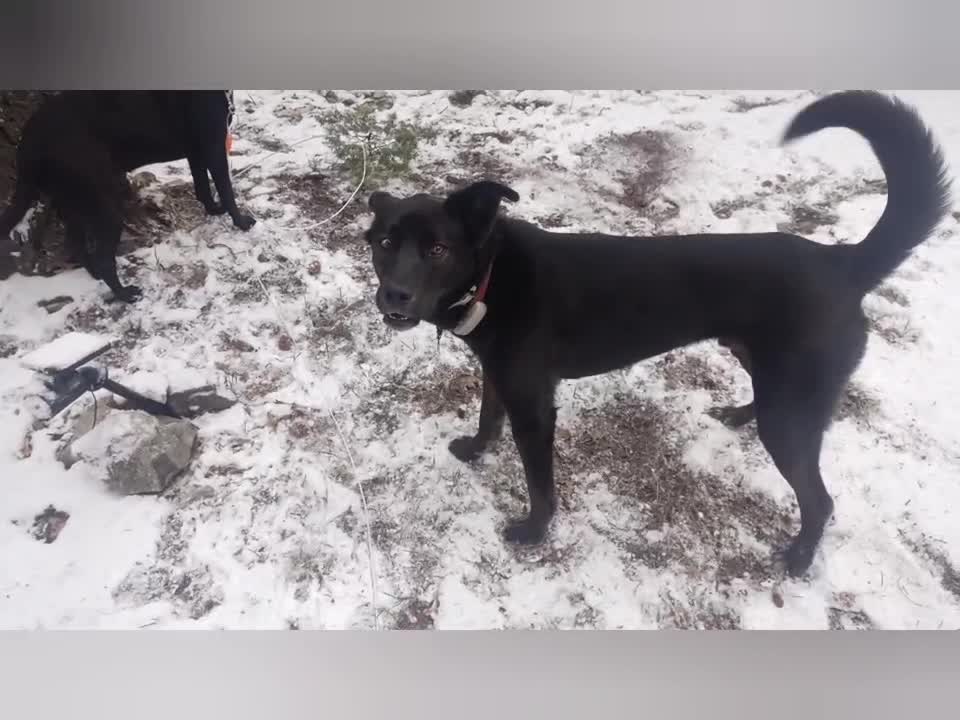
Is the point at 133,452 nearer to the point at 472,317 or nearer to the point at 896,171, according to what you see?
the point at 472,317

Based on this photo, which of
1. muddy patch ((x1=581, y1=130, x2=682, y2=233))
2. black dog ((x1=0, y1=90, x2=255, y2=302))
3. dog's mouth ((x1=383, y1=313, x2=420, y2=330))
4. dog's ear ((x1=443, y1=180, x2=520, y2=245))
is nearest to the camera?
dog's ear ((x1=443, y1=180, x2=520, y2=245))

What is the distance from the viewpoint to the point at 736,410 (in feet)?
5.08

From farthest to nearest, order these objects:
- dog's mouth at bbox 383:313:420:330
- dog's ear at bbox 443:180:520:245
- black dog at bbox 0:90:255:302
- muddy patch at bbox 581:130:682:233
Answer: muddy patch at bbox 581:130:682:233 → black dog at bbox 0:90:255:302 → dog's mouth at bbox 383:313:420:330 → dog's ear at bbox 443:180:520:245

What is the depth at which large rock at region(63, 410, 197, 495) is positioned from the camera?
4.05ft

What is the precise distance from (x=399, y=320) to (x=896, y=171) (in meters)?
1.29

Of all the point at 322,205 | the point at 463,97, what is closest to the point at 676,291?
the point at 463,97

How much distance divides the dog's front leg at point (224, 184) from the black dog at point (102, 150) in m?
0.01

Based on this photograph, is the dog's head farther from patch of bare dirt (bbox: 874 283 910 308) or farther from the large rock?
patch of bare dirt (bbox: 874 283 910 308)

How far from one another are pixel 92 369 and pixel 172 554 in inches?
21.6

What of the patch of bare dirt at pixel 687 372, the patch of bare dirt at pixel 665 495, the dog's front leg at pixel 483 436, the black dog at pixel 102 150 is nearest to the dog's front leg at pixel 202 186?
the black dog at pixel 102 150

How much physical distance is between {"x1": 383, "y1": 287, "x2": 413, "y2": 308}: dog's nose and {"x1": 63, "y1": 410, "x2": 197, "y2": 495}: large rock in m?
0.73

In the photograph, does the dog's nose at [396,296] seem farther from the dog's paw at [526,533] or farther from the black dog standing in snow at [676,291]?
the dog's paw at [526,533]
